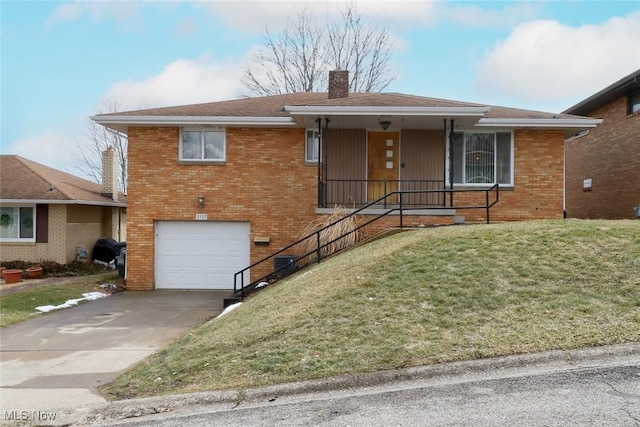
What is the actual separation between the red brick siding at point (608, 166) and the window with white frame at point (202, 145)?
1282 cm

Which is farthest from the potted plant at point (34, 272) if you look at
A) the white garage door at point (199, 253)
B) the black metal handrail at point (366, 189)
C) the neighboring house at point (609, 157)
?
the neighboring house at point (609, 157)

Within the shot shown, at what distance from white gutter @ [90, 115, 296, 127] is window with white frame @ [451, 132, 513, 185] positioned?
196 inches

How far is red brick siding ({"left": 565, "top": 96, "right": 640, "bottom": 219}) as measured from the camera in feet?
51.6

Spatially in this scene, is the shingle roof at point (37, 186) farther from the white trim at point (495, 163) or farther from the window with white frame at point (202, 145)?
the white trim at point (495, 163)

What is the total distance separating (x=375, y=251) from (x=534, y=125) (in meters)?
7.63

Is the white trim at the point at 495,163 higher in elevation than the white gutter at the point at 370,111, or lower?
lower

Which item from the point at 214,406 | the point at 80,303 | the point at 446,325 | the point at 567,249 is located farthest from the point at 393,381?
the point at 80,303

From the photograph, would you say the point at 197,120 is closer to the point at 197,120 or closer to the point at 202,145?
the point at 197,120

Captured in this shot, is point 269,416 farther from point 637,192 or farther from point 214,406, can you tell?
point 637,192

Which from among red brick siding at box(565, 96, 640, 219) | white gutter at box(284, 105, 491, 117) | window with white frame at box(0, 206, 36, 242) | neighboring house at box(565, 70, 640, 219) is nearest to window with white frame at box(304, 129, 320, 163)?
white gutter at box(284, 105, 491, 117)

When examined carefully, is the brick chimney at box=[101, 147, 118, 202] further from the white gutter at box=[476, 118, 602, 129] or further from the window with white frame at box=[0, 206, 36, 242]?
the white gutter at box=[476, 118, 602, 129]

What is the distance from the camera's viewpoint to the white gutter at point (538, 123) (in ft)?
45.1

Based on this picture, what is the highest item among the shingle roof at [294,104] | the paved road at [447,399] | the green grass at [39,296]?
the shingle roof at [294,104]

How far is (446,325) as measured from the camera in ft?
18.6
